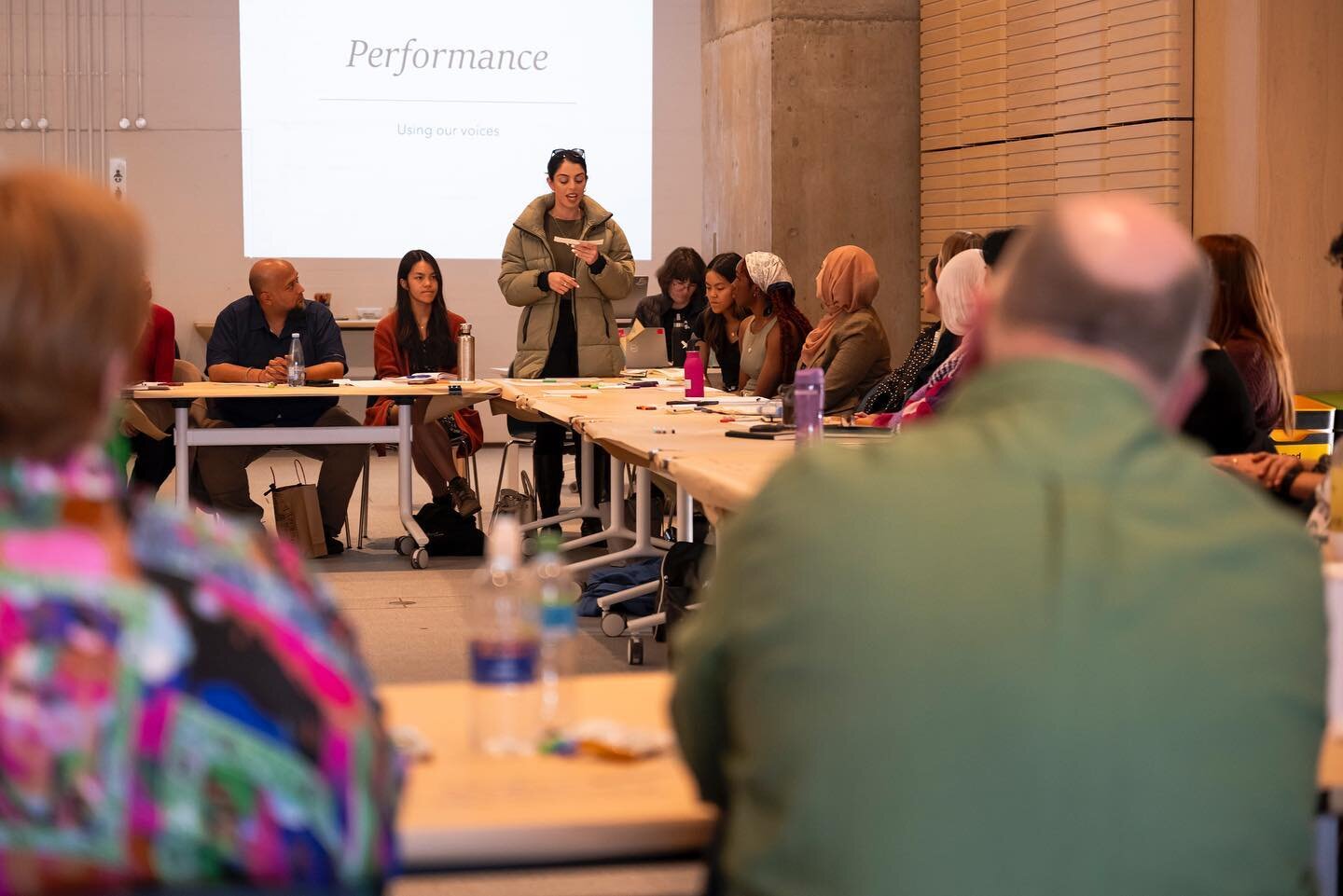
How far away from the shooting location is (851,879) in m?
1.17

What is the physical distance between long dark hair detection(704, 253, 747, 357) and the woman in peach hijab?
1331mm

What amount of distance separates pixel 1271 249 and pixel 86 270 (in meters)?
5.90

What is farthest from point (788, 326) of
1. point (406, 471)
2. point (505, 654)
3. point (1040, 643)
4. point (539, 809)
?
point (1040, 643)

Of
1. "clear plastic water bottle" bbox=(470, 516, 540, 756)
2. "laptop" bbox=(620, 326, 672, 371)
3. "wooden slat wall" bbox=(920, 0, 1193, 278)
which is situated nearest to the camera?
"clear plastic water bottle" bbox=(470, 516, 540, 756)

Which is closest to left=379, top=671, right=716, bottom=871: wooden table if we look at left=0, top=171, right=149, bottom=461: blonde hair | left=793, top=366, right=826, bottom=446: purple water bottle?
left=0, top=171, right=149, bottom=461: blonde hair

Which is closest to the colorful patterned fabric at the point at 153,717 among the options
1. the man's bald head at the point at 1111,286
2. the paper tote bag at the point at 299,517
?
the man's bald head at the point at 1111,286

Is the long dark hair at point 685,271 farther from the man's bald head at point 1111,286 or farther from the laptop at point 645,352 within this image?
the man's bald head at point 1111,286

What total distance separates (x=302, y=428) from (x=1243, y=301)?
3957 mm

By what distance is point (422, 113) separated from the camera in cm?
1079

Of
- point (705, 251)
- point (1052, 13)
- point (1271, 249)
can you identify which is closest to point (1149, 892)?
point (1271, 249)

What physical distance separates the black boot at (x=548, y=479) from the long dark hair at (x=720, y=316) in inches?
38.8

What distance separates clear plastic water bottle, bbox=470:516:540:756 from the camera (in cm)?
159

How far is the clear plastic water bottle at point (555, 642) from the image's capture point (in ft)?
5.59

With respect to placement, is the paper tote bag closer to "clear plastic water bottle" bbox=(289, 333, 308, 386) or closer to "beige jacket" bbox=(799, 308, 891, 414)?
"clear plastic water bottle" bbox=(289, 333, 308, 386)
